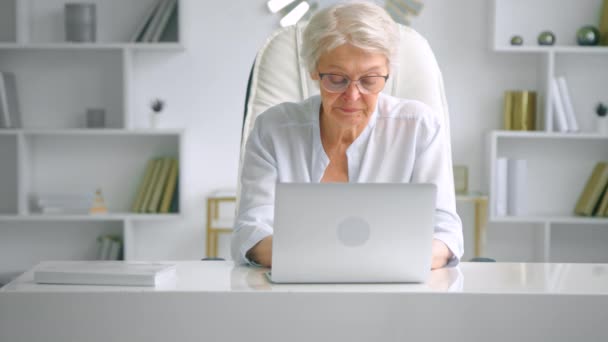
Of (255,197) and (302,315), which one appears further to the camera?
(255,197)

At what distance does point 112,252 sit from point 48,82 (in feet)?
2.87

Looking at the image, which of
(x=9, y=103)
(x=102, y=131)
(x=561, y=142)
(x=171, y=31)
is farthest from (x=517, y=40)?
(x=9, y=103)

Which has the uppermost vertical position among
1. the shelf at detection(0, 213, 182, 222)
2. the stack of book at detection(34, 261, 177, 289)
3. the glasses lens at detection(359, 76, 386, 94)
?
the glasses lens at detection(359, 76, 386, 94)

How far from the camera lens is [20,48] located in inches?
145

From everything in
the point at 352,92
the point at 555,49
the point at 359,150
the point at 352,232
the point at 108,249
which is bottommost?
the point at 108,249

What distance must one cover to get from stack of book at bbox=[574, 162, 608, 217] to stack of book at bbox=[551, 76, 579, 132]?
23cm

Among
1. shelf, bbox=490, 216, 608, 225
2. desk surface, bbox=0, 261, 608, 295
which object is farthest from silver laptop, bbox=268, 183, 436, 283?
shelf, bbox=490, 216, 608, 225

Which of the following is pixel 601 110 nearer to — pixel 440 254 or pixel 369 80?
pixel 369 80

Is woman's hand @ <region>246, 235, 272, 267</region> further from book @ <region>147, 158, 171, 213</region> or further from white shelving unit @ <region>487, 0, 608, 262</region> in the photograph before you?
white shelving unit @ <region>487, 0, 608, 262</region>

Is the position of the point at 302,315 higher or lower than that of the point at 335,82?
lower

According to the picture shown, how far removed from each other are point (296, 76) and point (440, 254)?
2.74 feet

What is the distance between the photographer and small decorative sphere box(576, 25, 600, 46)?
12.1 feet

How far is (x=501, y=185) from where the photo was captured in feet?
12.1

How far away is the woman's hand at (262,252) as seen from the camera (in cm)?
151
